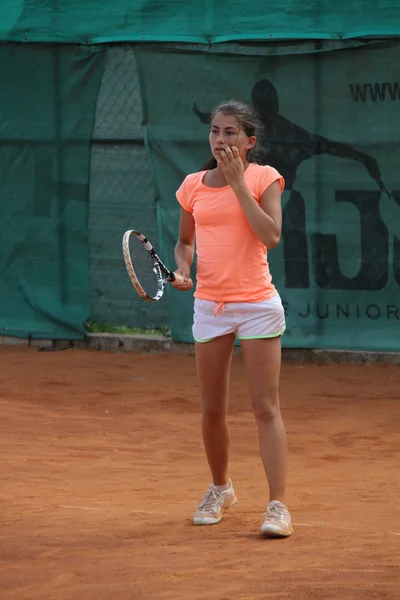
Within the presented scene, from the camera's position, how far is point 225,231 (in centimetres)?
499

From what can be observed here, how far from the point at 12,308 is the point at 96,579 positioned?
6936mm

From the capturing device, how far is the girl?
497cm

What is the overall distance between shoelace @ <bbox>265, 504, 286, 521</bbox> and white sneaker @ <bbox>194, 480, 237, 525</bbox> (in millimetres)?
344

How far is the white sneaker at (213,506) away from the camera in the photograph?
17.4 feet

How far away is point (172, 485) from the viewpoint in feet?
20.9

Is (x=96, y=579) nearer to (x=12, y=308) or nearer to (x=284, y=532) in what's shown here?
(x=284, y=532)

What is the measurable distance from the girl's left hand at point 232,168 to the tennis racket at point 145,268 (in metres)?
0.53

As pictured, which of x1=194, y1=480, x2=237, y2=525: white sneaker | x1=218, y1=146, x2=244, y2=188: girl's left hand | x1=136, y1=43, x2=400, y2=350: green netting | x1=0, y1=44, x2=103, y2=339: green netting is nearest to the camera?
x1=218, y1=146, x2=244, y2=188: girl's left hand

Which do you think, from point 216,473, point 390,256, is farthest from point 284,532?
point 390,256

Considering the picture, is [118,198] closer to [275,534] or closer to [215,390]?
[215,390]

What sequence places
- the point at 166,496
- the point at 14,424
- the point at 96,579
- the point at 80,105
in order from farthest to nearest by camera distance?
the point at 80,105 → the point at 14,424 → the point at 166,496 → the point at 96,579

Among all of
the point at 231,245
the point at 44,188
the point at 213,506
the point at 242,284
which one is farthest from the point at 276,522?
the point at 44,188

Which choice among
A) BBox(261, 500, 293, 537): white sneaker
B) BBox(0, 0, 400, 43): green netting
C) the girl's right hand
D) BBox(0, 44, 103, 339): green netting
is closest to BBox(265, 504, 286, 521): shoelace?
BBox(261, 500, 293, 537): white sneaker

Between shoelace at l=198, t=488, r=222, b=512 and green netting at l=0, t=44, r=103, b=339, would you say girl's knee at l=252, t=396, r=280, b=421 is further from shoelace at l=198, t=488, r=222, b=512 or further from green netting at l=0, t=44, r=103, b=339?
green netting at l=0, t=44, r=103, b=339
